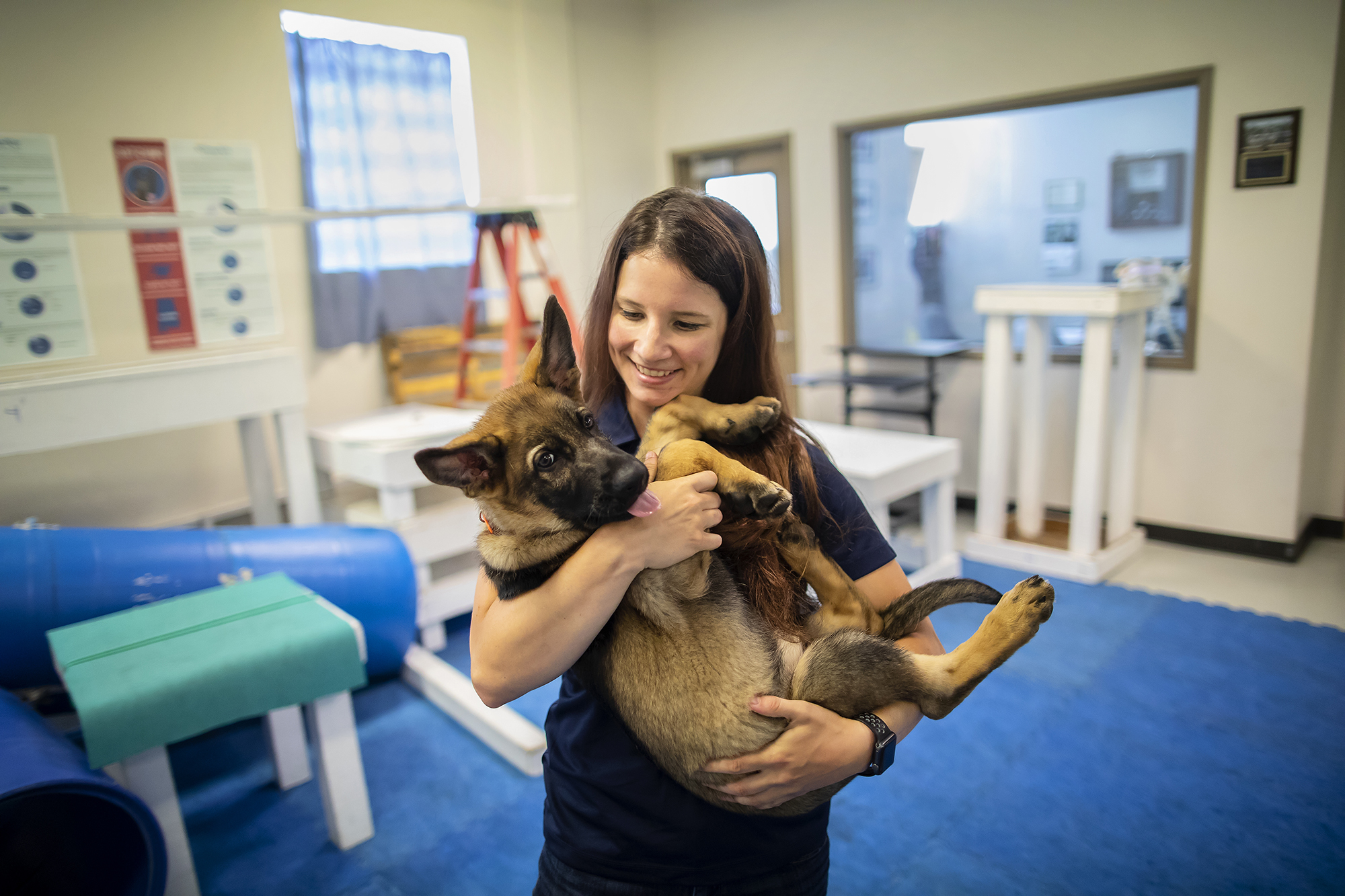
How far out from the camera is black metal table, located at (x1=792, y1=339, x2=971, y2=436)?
5.95 m

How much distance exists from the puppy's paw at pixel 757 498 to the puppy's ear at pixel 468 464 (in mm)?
396

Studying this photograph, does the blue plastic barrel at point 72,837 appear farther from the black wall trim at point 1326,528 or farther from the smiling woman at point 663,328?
the black wall trim at point 1326,528

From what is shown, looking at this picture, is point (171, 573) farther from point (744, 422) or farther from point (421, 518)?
point (744, 422)

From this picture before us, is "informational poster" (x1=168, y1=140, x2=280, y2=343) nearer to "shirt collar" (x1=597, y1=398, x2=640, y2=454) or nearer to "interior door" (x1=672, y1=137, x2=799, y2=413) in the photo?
"interior door" (x1=672, y1=137, x2=799, y2=413)

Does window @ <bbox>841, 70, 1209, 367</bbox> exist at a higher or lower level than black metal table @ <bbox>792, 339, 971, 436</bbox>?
higher

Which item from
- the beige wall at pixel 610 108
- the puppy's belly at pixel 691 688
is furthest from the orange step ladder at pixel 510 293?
the puppy's belly at pixel 691 688

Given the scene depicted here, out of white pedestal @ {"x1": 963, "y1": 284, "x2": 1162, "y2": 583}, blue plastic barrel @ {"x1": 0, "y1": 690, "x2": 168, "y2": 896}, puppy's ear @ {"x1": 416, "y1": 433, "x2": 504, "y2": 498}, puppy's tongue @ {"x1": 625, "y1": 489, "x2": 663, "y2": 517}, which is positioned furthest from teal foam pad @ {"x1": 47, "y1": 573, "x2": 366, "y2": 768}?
white pedestal @ {"x1": 963, "y1": 284, "x2": 1162, "y2": 583}

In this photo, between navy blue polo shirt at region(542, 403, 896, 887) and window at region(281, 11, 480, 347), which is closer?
navy blue polo shirt at region(542, 403, 896, 887)

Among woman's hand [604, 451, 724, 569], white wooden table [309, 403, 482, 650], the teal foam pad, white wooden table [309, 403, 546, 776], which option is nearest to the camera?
woman's hand [604, 451, 724, 569]

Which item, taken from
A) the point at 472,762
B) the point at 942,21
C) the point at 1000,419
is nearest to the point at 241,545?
the point at 472,762

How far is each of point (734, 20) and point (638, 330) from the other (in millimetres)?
6584

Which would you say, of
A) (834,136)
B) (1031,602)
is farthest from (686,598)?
(834,136)

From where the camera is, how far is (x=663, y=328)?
1368 millimetres

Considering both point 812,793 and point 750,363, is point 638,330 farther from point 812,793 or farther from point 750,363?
point 812,793
